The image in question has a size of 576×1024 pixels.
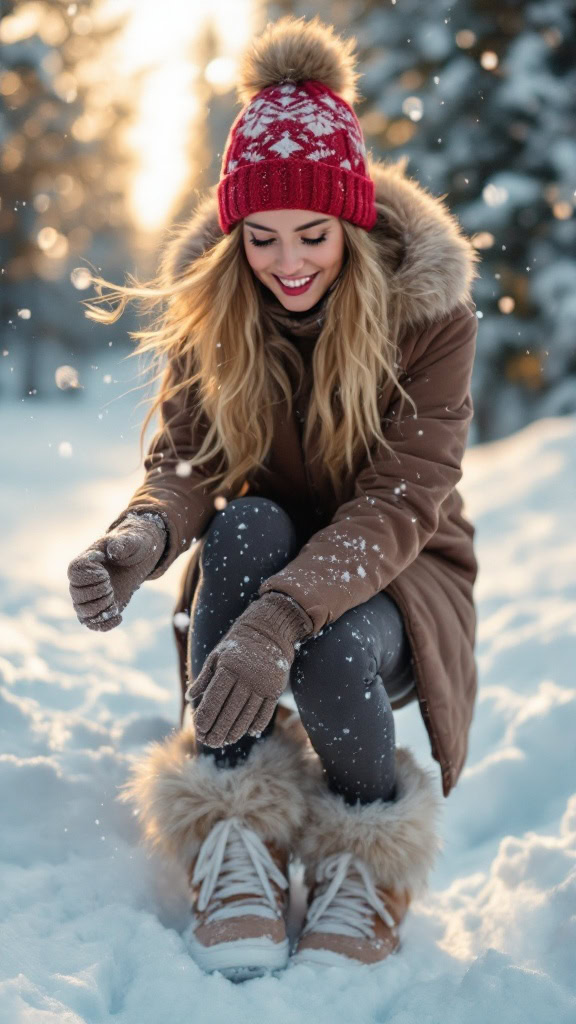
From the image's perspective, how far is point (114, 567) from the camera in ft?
5.55

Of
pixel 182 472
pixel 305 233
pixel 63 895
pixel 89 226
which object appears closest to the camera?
pixel 63 895

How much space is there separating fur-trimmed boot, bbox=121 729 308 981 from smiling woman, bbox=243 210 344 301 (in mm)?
888

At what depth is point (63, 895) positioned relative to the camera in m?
1.70

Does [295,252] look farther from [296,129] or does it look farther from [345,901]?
[345,901]

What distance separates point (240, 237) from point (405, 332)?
0.40 meters

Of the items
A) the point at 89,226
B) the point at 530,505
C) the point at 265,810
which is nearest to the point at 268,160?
the point at 265,810

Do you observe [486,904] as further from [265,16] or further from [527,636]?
[265,16]

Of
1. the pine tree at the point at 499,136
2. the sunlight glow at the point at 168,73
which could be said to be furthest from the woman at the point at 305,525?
the sunlight glow at the point at 168,73

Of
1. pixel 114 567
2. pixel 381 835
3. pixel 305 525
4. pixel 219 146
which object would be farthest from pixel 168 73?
pixel 381 835

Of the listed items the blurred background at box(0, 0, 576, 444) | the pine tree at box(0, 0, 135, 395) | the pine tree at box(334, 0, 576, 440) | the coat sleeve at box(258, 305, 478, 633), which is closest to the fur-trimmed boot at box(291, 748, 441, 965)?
the coat sleeve at box(258, 305, 478, 633)

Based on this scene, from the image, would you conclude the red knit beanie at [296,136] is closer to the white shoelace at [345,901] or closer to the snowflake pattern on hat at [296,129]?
the snowflake pattern on hat at [296,129]

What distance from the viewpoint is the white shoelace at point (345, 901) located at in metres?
1.64

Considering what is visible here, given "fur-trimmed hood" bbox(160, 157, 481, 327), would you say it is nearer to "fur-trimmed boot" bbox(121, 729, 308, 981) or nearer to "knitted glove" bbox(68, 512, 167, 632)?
"knitted glove" bbox(68, 512, 167, 632)

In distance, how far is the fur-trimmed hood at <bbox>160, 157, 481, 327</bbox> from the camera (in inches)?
73.1
